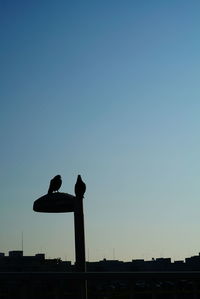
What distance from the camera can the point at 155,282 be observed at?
28.0 feet

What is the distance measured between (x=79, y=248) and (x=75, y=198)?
1.50m

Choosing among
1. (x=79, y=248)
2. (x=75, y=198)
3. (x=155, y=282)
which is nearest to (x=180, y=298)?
(x=155, y=282)

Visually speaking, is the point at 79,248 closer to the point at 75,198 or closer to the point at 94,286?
the point at 75,198

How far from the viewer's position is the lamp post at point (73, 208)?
40.2ft

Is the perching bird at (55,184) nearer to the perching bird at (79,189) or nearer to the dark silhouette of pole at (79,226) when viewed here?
the dark silhouette of pole at (79,226)

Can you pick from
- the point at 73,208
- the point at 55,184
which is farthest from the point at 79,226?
the point at 55,184

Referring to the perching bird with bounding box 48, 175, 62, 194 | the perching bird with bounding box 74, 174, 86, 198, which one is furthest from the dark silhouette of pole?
the perching bird with bounding box 48, 175, 62, 194

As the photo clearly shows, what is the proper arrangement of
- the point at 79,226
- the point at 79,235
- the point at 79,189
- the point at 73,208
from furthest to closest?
the point at 73,208, the point at 79,189, the point at 79,226, the point at 79,235

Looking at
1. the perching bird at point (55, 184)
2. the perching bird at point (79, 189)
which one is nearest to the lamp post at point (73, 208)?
the perching bird at point (79, 189)

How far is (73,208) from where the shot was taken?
1357cm

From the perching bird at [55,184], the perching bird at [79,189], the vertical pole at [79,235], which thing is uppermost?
the perching bird at [55,184]

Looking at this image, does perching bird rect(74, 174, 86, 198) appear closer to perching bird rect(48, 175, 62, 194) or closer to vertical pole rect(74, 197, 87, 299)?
vertical pole rect(74, 197, 87, 299)

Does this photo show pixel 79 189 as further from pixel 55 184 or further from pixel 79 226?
pixel 55 184

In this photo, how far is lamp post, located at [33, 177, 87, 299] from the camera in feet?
40.2
